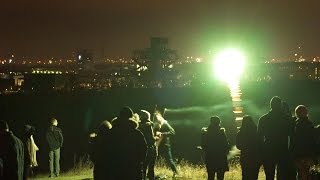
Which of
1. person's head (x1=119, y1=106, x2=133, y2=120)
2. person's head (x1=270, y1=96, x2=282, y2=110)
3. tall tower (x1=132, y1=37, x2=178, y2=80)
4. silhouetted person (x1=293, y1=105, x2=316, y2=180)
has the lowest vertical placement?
silhouetted person (x1=293, y1=105, x2=316, y2=180)

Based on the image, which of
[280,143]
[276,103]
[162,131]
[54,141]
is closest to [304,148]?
[280,143]

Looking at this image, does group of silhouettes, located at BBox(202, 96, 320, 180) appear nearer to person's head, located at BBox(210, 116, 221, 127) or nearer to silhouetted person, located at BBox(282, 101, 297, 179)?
silhouetted person, located at BBox(282, 101, 297, 179)

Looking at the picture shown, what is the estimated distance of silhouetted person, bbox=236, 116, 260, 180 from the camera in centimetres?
887

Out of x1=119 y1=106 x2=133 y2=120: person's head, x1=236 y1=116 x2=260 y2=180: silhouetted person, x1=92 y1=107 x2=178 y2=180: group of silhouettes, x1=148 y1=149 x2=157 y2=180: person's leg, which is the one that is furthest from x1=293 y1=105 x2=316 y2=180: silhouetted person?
x1=119 y1=106 x2=133 y2=120: person's head

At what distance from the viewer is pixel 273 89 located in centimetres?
6912

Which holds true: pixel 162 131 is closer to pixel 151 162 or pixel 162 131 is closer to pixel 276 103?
pixel 151 162

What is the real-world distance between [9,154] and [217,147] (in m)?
3.95

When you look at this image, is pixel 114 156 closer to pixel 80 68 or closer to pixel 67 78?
pixel 67 78

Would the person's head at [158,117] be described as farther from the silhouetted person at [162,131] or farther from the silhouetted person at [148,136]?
the silhouetted person at [148,136]

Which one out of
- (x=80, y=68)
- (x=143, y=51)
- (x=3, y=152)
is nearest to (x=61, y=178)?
(x=3, y=152)

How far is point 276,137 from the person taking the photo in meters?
8.60

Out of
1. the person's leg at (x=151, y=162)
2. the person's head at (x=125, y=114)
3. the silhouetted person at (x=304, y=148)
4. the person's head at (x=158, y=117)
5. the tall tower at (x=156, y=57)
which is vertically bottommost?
the person's leg at (x=151, y=162)

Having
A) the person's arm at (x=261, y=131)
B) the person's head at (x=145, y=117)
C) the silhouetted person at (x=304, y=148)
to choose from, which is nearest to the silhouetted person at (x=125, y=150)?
the person's arm at (x=261, y=131)

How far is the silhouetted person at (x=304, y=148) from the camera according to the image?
852cm
